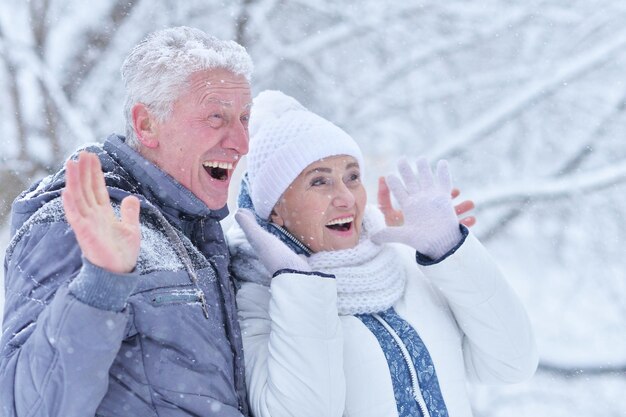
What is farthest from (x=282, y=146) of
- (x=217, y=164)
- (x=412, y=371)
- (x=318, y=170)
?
(x=412, y=371)

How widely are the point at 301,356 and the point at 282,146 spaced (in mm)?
741

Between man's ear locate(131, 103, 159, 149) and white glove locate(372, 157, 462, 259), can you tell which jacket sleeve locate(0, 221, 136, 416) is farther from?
white glove locate(372, 157, 462, 259)

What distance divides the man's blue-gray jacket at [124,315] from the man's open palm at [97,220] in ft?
0.12

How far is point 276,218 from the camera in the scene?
2539 millimetres

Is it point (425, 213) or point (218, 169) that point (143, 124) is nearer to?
point (218, 169)

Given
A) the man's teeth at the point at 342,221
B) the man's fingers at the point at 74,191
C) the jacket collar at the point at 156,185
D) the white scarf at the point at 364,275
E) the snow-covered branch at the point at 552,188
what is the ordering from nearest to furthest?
the man's fingers at the point at 74,191 → the jacket collar at the point at 156,185 → the white scarf at the point at 364,275 → the man's teeth at the point at 342,221 → the snow-covered branch at the point at 552,188

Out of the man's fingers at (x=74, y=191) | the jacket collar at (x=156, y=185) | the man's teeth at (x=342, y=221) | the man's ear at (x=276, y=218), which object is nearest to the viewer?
the man's fingers at (x=74, y=191)

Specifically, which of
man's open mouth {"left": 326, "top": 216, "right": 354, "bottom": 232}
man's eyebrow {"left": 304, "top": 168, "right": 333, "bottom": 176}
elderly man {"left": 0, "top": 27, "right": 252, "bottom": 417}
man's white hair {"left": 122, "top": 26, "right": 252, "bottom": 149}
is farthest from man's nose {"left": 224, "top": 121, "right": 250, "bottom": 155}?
man's open mouth {"left": 326, "top": 216, "right": 354, "bottom": 232}

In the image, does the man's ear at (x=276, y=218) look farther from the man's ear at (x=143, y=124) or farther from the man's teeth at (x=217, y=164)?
the man's ear at (x=143, y=124)

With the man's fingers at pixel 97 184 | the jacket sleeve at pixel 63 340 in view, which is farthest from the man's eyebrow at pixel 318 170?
the man's fingers at pixel 97 184

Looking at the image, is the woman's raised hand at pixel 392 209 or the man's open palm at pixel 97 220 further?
the woman's raised hand at pixel 392 209

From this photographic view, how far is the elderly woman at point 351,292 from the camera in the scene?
2.09 metres

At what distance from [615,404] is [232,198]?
381cm

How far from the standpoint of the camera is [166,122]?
2.10m
